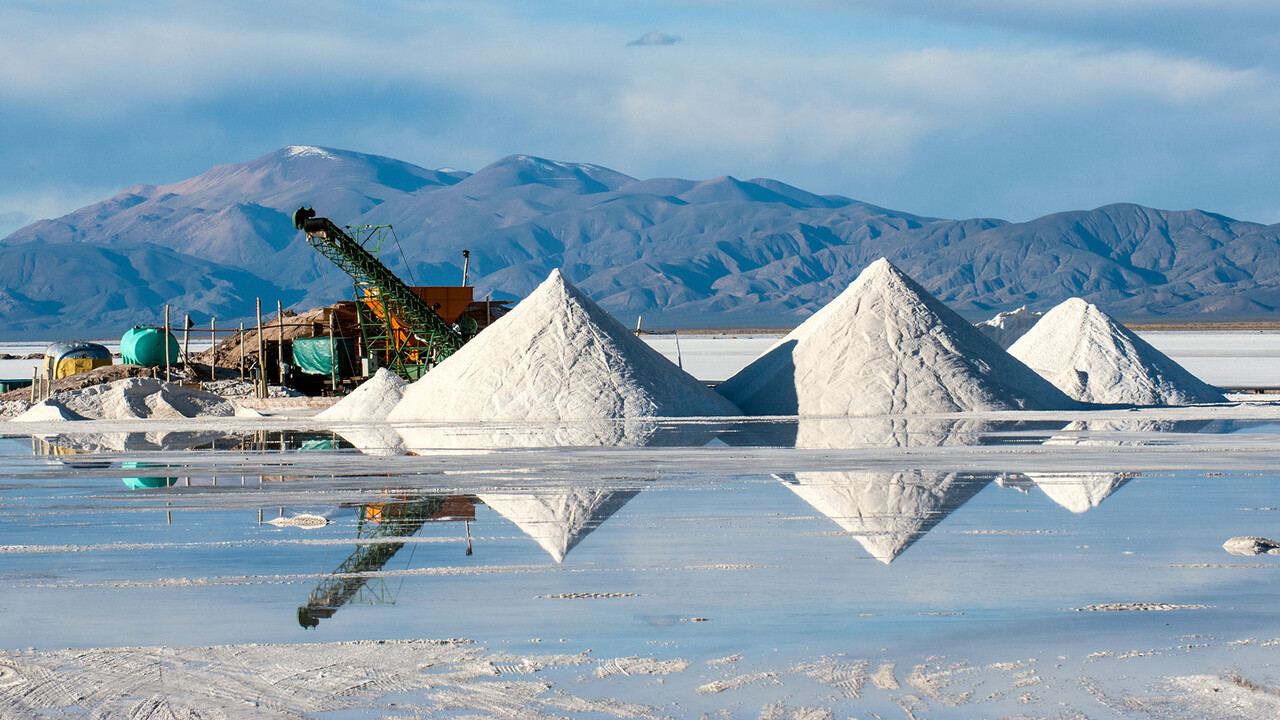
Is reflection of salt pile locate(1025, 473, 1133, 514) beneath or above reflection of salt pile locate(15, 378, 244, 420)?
beneath

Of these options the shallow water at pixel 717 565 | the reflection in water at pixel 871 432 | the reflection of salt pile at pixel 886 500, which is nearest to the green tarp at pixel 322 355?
the reflection in water at pixel 871 432

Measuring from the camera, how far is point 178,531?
8.38 meters

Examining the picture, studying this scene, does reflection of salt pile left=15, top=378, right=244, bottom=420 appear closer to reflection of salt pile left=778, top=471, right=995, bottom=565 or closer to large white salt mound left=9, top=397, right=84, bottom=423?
large white salt mound left=9, top=397, right=84, bottom=423

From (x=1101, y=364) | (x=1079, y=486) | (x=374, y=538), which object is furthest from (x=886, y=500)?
(x=1101, y=364)

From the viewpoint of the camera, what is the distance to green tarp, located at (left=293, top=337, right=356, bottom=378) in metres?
29.6

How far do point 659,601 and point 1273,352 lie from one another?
51.2 meters

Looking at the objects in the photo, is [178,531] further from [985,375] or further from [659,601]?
[985,375]

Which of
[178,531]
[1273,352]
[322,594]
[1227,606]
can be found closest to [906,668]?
[1227,606]

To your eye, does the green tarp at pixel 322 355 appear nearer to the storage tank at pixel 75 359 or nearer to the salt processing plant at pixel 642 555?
the storage tank at pixel 75 359

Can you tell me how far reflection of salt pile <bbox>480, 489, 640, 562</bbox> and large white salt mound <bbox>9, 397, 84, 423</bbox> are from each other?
1274 cm

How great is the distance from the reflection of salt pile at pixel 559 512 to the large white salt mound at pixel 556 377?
24.5 feet

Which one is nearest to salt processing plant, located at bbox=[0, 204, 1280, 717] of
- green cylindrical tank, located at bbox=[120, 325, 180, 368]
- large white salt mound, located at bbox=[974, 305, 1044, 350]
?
large white salt mound, located at bbox=[974, 305, 1044, 350]

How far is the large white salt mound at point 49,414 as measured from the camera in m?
20.0

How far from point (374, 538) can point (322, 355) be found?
73.8 feet
